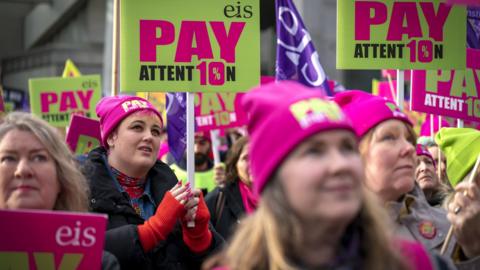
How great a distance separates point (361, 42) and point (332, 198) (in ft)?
13.2

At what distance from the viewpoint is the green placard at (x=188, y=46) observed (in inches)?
250

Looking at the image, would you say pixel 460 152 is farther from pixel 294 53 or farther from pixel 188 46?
pixel 188 46

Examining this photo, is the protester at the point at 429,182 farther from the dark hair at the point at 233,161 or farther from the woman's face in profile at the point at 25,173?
the woman's face in profile at the point at 25,173

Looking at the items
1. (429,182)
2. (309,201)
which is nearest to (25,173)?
(309,201)

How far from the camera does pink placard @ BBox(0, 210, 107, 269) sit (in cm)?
352

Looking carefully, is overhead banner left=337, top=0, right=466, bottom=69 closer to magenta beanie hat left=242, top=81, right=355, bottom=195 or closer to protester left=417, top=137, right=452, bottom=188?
protester left=417, top=137, right=452, bottom=188

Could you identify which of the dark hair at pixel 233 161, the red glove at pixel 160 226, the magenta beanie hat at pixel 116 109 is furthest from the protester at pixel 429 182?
the red glove at pixel 160 226

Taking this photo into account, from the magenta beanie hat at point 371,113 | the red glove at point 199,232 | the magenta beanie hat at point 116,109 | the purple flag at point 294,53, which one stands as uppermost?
the purple flag at point 294,53

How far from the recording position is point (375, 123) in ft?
12.8

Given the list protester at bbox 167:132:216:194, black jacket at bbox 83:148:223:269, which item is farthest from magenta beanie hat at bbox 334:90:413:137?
protester at bbox 167:132:216:194

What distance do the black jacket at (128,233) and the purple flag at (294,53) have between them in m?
1.75

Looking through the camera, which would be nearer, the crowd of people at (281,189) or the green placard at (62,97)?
the crowd of people at (281,189)

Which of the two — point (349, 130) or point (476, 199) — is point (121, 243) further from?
point (349, 130)

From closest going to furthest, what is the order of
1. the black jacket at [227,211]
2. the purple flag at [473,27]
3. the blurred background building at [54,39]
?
the black jacket at [227,211] → the purple flag at [473,27] → the blurred background building at [54,39]
